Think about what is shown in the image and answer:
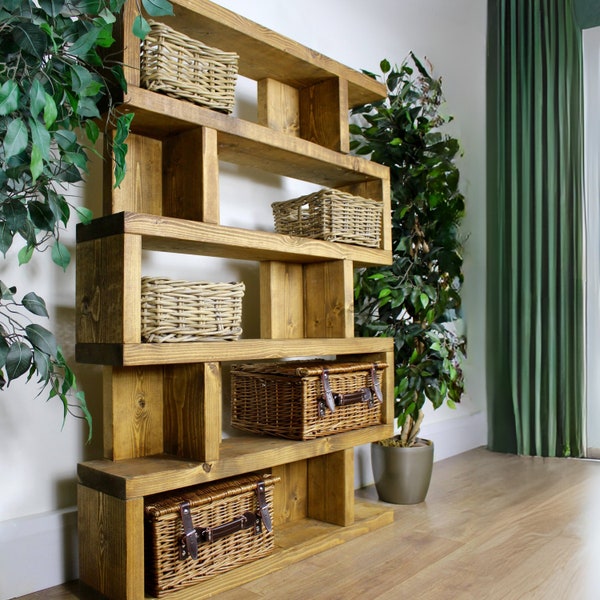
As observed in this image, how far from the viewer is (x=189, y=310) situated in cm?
147

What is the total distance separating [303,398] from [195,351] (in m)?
0.40

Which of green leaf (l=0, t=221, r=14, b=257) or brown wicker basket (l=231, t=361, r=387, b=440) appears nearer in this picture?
green leaf (l=0, t=221, r=14, b=257)

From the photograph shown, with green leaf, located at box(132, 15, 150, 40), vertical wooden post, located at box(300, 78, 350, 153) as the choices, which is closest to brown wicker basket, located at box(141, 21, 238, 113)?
green leaf, located at box(132, 15, 150, 40)

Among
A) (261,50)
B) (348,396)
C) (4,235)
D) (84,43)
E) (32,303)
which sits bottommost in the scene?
(348,396)

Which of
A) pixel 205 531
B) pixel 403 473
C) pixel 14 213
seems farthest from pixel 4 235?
pixel 403 473

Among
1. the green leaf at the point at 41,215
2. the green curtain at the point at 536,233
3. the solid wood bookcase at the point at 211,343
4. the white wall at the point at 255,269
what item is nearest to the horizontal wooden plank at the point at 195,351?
the solid wood bookcase at the point at 211,343

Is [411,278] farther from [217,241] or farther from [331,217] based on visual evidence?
[217,241]

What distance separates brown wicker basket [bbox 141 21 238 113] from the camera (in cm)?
144

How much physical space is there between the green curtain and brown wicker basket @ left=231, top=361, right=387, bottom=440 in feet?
4.38

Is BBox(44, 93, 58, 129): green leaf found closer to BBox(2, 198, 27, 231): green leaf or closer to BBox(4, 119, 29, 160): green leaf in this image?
BBox(4, 119, 29, 160): green leaf

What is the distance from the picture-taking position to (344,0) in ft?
8.26

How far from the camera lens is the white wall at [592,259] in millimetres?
2877

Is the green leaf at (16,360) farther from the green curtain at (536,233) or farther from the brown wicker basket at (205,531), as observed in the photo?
the green curtain at (536,233)

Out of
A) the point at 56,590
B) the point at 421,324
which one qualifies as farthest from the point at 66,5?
the point at 421,324
